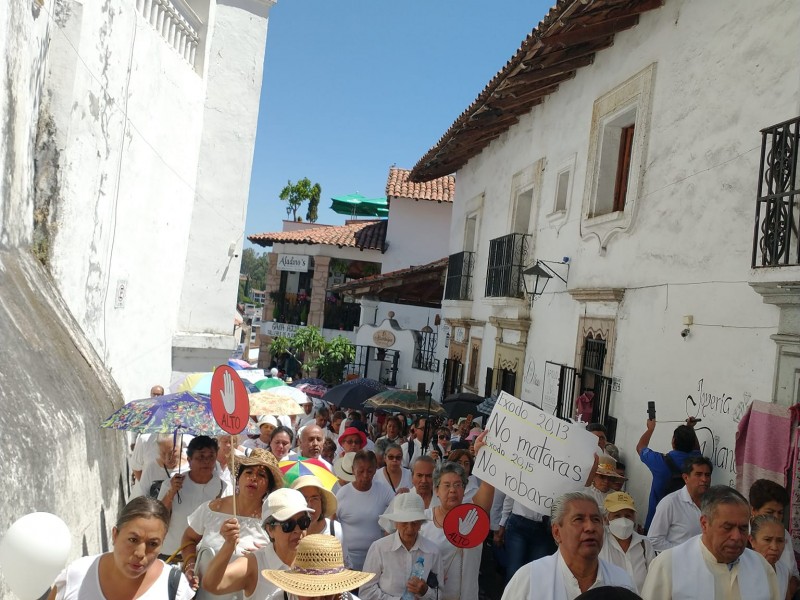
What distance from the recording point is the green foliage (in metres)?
26.4

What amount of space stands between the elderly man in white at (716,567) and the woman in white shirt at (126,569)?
2230 millimetres

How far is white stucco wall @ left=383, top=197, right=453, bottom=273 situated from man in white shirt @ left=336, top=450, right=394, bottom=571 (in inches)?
1015

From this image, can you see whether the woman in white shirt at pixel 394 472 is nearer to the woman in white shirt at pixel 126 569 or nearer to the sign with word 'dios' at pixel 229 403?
the sign with word 'dios' at pixel 229 403

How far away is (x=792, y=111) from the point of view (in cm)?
661

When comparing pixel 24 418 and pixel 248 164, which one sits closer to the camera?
pixel 24 418

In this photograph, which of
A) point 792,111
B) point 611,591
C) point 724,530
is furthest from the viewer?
point 792,111

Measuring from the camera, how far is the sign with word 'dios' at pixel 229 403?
193 inches

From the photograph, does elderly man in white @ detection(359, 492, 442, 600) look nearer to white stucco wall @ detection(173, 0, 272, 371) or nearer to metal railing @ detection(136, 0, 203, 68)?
metal railing @ detection(136, 0, 203, 68)

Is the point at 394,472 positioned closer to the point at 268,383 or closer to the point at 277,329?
the point at 268,383

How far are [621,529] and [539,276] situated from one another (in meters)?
7.52

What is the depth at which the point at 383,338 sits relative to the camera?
22625 mm

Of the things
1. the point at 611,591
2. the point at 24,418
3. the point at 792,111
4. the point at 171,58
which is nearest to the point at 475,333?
the point at 171,58

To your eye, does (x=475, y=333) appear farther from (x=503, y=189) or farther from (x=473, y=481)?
(x=473, y=481)

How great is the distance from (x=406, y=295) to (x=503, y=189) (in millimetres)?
10153
